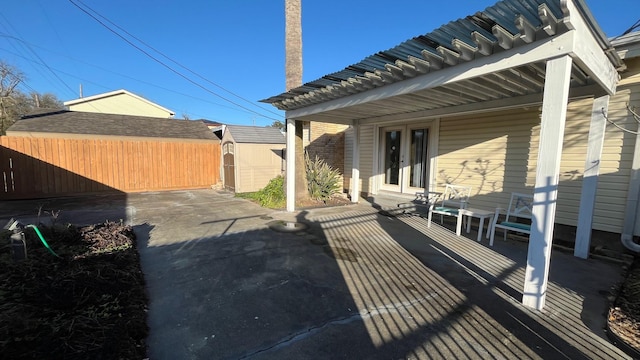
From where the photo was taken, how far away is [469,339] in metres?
2.15

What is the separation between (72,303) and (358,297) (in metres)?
2.57

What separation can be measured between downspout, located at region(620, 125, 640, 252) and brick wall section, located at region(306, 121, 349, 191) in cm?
687

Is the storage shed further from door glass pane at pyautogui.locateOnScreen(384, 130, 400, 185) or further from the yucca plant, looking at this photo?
door glass pane at pyautogui.locateOnScreen(384, 130, 400, 185)

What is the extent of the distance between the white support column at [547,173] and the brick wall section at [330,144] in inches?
285

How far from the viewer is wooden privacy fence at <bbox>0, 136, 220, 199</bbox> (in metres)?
8.57

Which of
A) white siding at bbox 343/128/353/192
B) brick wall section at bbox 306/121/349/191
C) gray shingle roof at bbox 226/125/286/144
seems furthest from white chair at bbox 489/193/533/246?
gray shingle roof at bbox 226/125/286/144

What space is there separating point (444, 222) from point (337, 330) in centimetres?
474

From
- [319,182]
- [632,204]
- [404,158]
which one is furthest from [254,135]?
[632,204]

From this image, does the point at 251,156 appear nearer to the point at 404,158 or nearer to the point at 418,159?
the point at 404,158

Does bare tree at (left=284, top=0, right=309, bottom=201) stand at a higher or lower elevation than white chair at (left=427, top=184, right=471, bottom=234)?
higher

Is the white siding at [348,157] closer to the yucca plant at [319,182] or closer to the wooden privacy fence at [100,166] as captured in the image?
the yucca plant at [319,182]

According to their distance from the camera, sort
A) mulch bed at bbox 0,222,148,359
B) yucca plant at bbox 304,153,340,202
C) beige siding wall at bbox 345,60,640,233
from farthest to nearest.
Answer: yucca plant at bbox 304,153,340,202 < beige siding wall at bbox 345,60,640,233 < mulch bed at bbox 0,222,148,359

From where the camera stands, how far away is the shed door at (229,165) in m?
10.4

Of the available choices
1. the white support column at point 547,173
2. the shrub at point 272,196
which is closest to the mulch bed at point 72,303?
the white support column at point 547,173
